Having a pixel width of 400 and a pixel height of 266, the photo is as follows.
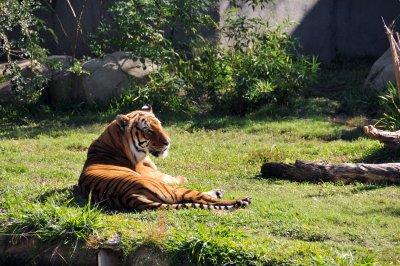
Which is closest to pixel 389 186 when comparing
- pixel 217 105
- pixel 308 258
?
pixel 308 258

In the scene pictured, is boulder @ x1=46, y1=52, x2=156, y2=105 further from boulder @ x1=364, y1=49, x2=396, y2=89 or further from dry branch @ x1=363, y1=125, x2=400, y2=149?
dry branch @ x1=363, y1=125, x2=400, y2=149

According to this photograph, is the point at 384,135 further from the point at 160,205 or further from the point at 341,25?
the point at 341,25

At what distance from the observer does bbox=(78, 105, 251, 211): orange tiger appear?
283 inches

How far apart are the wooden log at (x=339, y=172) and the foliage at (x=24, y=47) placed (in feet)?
14.7

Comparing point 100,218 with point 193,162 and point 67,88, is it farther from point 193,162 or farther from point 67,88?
point 67,88

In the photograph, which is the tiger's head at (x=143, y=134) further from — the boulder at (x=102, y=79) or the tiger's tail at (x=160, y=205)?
the boulder at (x=102, y=79)

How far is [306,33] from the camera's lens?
49.6ft

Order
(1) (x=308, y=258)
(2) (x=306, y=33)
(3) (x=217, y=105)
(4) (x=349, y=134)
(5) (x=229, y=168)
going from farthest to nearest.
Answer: (2) (x=306, y=33) → (3) (x=217, y=105) → (4) (x=349, y=134) → (5) (x=229, y=168) → (1) (x=308, y=258)

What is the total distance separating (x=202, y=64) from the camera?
1251 cm

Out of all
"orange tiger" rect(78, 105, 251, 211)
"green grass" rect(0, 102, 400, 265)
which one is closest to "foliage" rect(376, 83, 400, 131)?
"green grass" rect(0, 102, 400, 265)

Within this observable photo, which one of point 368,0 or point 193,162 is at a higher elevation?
point 368,0

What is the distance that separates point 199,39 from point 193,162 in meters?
3.75

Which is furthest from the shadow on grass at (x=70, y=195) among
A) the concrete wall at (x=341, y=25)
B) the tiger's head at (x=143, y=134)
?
the concrete wall at (x=341, y=25)

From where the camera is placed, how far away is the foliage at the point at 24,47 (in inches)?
433
